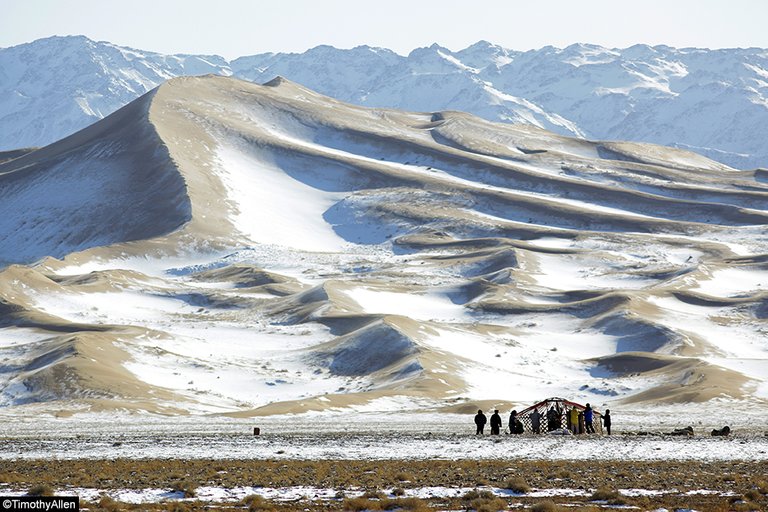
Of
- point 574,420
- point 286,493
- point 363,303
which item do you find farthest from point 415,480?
point 363,303

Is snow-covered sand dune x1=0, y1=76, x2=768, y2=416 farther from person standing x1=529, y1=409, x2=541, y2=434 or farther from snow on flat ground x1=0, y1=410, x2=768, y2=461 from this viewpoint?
person standing x1=529, y1=409, x2=541, y2=434

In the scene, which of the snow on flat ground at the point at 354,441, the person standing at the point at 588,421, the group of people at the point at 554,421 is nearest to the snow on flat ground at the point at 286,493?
the snow on flat ground at the point at 354,441

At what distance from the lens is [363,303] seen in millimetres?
119938

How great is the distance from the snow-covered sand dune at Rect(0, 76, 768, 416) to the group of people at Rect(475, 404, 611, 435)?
16611 mm

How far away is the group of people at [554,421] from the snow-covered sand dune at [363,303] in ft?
54.5

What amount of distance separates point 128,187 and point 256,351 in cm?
10756

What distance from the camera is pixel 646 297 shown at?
120 m

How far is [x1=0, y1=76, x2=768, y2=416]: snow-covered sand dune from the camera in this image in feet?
254

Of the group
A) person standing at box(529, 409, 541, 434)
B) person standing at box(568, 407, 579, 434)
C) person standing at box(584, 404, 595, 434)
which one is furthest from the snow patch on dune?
person standing at box(568, 407, 579, 434)

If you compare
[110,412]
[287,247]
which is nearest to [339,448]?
[110,412]

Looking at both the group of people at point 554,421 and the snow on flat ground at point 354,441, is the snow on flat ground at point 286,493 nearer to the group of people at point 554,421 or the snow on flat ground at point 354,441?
the snow on flat ground at point 354,441

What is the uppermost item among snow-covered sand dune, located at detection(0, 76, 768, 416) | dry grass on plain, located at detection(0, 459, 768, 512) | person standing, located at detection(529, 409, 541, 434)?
dry grass on plain, located at detection(0, 459, 768, 512)

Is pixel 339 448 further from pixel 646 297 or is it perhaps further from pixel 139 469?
pixel 646 297

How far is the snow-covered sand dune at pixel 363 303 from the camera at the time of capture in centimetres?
7744
